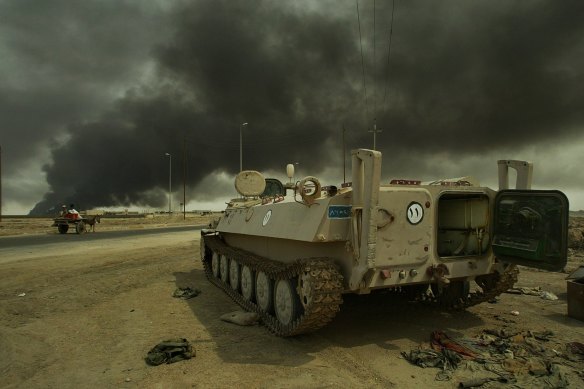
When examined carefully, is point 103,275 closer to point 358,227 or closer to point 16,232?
point 358,227

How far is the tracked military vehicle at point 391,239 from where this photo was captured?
5.83 m

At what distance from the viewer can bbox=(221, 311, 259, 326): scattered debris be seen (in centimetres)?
761

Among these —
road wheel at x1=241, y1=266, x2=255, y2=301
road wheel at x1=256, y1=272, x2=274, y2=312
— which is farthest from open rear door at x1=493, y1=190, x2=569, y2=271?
road wheel at x1=241, y1=266, x2=255, y2=301

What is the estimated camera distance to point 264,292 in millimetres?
7879

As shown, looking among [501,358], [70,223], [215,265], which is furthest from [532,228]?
[70,223]

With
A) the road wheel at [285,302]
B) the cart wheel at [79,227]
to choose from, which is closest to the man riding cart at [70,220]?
the cart wheel at [79,227]

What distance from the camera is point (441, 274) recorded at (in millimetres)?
6473

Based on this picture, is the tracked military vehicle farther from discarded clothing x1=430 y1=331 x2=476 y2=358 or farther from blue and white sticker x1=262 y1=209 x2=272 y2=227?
discarded clothing x1=430 y1=331 x2=476 y2=358

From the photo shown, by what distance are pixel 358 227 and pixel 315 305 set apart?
47.0 inches

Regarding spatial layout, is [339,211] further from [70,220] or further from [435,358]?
[70,220]

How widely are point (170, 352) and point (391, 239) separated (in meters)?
3.37

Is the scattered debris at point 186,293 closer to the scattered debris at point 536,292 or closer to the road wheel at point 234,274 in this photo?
the road wheel at point 234,274

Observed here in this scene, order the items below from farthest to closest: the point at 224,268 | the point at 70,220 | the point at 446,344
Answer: the point at 70,220 < the point at 224,268 < the point at 446,344

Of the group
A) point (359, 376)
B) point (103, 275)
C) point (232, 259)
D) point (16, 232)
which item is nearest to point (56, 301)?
point (103, 275)
